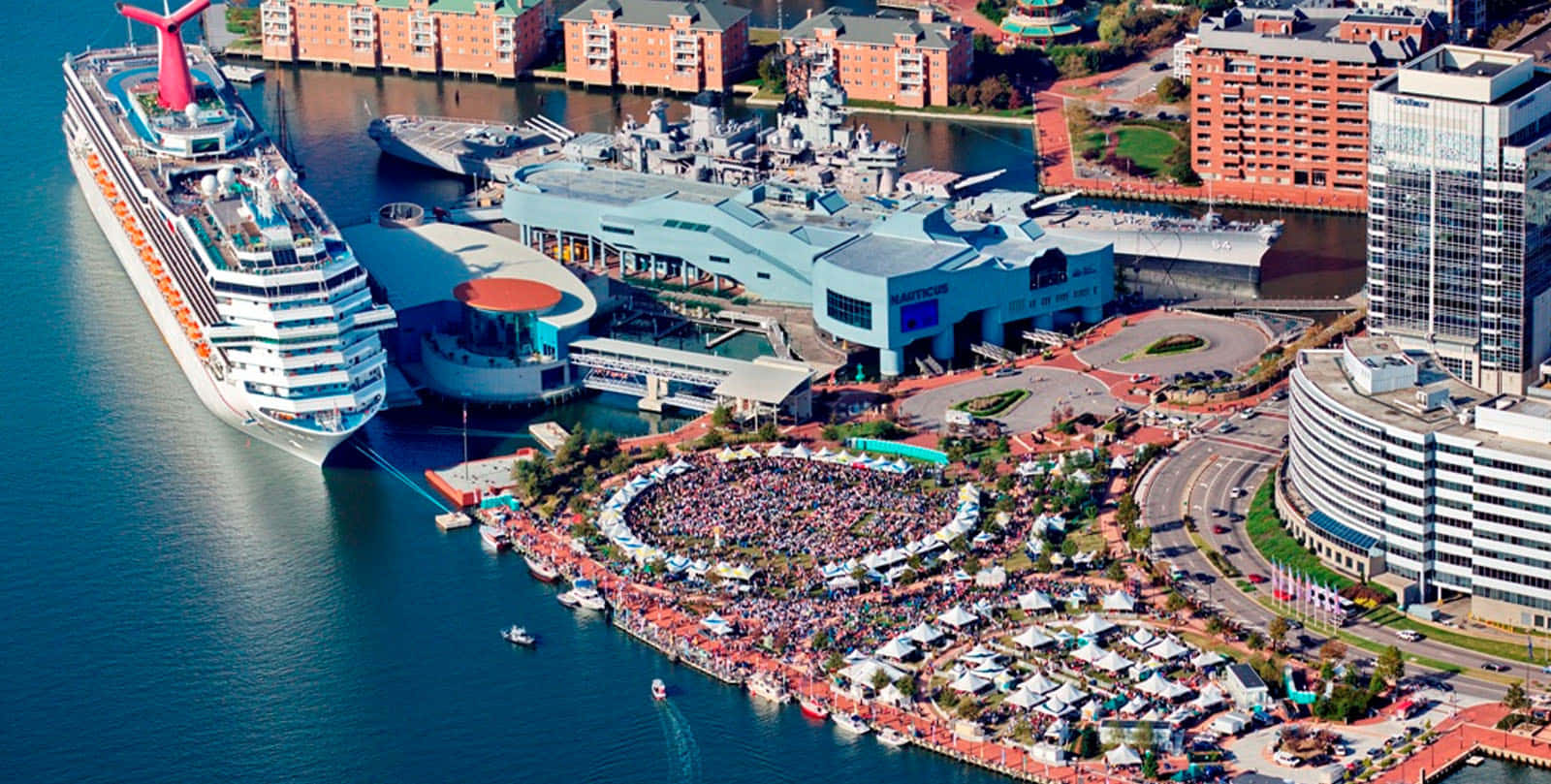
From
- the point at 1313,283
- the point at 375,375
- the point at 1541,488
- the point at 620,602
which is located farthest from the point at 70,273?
the point at 1541,488

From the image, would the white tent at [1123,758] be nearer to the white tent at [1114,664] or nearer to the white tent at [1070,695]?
the white tent at [1070,695]

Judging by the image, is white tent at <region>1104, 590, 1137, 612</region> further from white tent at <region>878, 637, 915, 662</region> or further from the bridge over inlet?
the bridge over inlet

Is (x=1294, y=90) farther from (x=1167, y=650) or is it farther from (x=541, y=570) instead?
(x=541, y=570)

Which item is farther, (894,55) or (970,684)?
(894,55)

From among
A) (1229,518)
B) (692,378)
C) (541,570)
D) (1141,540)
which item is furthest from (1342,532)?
(692,378)

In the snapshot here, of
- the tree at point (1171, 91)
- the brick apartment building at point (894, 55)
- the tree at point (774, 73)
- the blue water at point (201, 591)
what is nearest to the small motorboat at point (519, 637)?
the blue water at point (201, 591)

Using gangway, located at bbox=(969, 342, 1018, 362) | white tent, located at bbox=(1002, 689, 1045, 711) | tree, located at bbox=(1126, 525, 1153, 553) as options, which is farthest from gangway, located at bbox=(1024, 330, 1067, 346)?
white tent, located at bbox=(1002, 689, 1045, 711)
